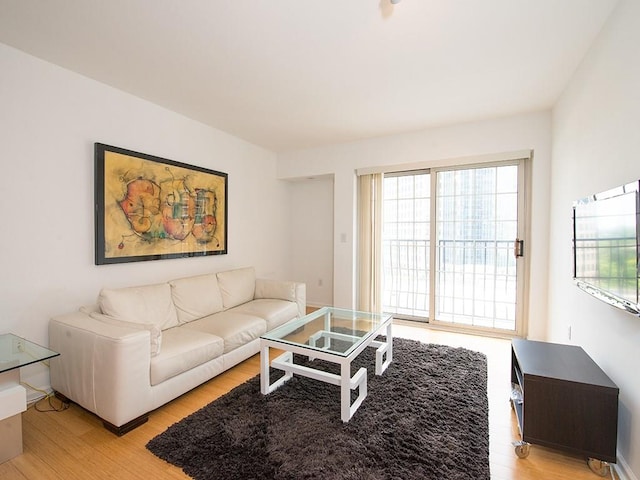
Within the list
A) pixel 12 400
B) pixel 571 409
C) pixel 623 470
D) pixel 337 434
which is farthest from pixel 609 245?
pixel 12 400

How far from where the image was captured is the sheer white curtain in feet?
14.1

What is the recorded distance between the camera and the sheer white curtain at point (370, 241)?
4.30 m

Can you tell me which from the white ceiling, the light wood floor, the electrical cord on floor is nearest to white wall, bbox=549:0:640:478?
the white ceiling

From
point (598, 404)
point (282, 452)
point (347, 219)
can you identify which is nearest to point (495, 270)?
point (347, 219)

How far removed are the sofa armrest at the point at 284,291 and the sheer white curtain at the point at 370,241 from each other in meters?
1.11

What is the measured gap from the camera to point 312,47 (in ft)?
6.91

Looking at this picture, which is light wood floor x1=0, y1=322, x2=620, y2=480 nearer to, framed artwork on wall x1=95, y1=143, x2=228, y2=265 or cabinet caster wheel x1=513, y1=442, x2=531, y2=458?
cabinet caster wheel x1=513, y1=442, x2=531, y2=458

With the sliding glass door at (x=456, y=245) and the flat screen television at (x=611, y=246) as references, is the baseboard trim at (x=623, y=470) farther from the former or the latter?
the sliding glass door at (x=456, y=245)

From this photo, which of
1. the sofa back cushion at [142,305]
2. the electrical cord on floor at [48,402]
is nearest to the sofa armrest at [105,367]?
the electrical cord on floor at [48,402]

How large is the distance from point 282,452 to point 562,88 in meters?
3.71

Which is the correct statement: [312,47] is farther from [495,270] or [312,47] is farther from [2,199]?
[495,270]

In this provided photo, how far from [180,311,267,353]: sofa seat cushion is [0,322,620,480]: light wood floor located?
1.41 ft

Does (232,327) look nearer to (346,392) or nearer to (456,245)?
(346,392)

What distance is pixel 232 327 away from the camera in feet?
8.89
